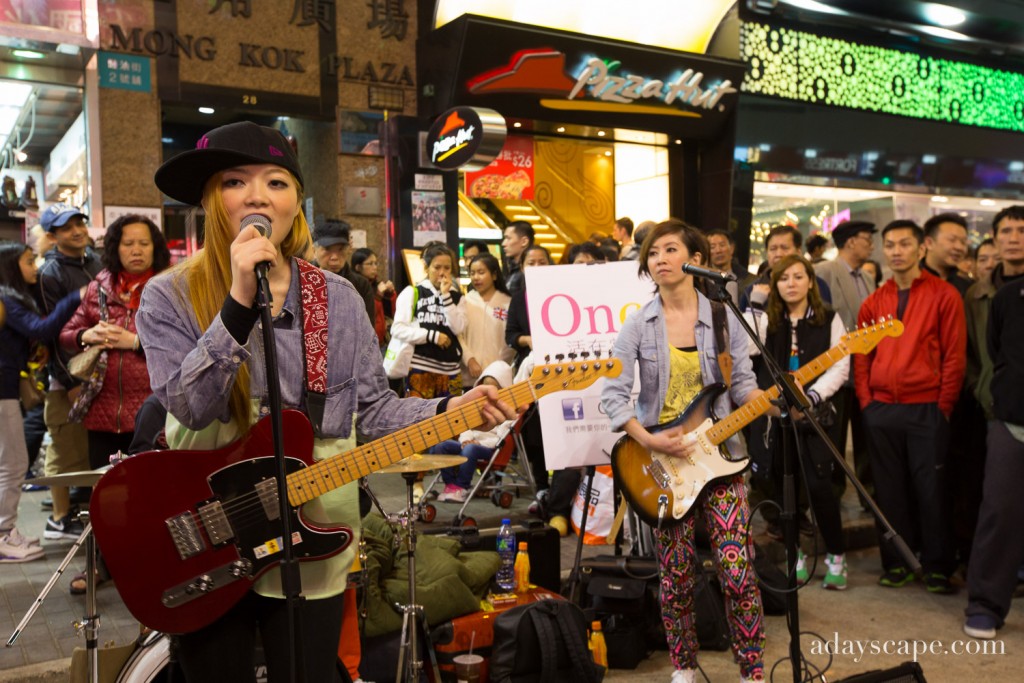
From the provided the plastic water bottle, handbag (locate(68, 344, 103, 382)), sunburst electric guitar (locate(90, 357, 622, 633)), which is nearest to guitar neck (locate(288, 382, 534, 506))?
sunburst electric guitar (locate(90, 357, 622, 633))

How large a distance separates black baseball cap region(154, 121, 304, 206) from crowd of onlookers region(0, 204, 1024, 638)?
2853 millimetres

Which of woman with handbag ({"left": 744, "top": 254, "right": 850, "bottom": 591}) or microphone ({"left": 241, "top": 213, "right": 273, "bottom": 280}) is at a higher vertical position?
microphone ({"left": 241, "top": 213, "right": 273, "bottom": 280})

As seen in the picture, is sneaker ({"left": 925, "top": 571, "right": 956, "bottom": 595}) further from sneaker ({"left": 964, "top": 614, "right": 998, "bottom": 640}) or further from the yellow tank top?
the yellow tank top

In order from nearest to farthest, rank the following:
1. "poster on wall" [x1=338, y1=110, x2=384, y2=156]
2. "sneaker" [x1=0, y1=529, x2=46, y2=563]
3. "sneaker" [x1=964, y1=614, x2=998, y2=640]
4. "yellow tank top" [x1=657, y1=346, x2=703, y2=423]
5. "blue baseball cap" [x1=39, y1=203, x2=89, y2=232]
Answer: "yellow tank top" [x1=657, y1=346, x2=703, y2=423], "sneaker" [x1=964, y1=614, x2=998, y2=640], "sneaker" [x1=0, y1=529, x2=46, y2=563], "blue baseball cap" [x1=39, y1=203, x2=89, y2=232], "poster on wall" [x1=338, y1=110, x2=384, y2=156]

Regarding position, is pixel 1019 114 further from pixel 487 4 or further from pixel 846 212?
pixel 487 4

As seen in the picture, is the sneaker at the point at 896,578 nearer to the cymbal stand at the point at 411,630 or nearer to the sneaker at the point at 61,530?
the cymbal stand at the point at 411,630

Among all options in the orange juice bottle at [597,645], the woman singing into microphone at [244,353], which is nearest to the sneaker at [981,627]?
the orange juice bottle at [597,645]

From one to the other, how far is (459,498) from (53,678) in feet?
11.2

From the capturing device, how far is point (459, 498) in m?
7.00

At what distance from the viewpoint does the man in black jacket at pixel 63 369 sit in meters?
5.79

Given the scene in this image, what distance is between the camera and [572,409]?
5.26 metres

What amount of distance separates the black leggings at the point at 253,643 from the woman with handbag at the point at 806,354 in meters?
4.22

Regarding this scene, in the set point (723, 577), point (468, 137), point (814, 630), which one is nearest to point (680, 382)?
point (723, 577)

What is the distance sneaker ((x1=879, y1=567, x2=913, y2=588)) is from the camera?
611 centimetres
